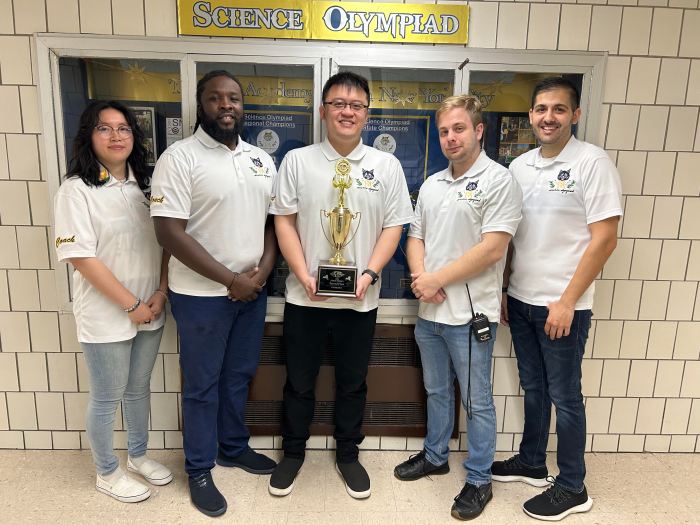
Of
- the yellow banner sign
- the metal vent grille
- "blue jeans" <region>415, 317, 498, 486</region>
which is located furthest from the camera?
the metal vent grille

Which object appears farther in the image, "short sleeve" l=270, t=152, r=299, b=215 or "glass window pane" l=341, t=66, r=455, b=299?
"glass window pane" l=341, t=66, r=455, b=299

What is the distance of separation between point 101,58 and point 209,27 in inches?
20.6

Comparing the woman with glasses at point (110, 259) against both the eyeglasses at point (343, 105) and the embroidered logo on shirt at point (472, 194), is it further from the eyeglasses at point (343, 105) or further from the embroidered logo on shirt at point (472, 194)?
the embroidered logo on shirt at point (472, 194)

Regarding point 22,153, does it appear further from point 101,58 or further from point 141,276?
point 141,276

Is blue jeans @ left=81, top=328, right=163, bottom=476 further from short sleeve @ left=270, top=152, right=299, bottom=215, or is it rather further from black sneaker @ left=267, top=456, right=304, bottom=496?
short sleeve @ left=270, top=152, right=299, bottom=215

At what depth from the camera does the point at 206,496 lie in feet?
7.21

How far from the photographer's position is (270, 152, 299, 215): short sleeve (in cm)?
213

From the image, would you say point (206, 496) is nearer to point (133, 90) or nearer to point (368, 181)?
point (368, 181)

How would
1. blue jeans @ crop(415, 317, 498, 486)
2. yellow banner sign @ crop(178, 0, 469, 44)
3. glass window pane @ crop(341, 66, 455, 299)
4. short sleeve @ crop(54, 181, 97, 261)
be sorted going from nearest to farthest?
short sleeve @ crop(54, 181, 97, 261)
blue jeans @ crop(415, 317, 498, 486)
yellow banner sign @ crop(178, 0, 469, 44)
glass window pane @ crop(341, 66, 455, 299)

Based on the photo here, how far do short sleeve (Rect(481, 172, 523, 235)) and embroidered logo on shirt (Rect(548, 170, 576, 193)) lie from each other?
0.56ft

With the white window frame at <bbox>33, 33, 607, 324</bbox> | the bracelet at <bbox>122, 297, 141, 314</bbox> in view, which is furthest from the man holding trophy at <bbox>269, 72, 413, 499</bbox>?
the bracelet at <bbox>122, 297, 141, 314</bbox>

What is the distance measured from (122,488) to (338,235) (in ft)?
4.91

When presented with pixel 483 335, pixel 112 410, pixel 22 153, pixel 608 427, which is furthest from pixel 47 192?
pixel 608 427

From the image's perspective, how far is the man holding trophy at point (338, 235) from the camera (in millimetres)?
2074
